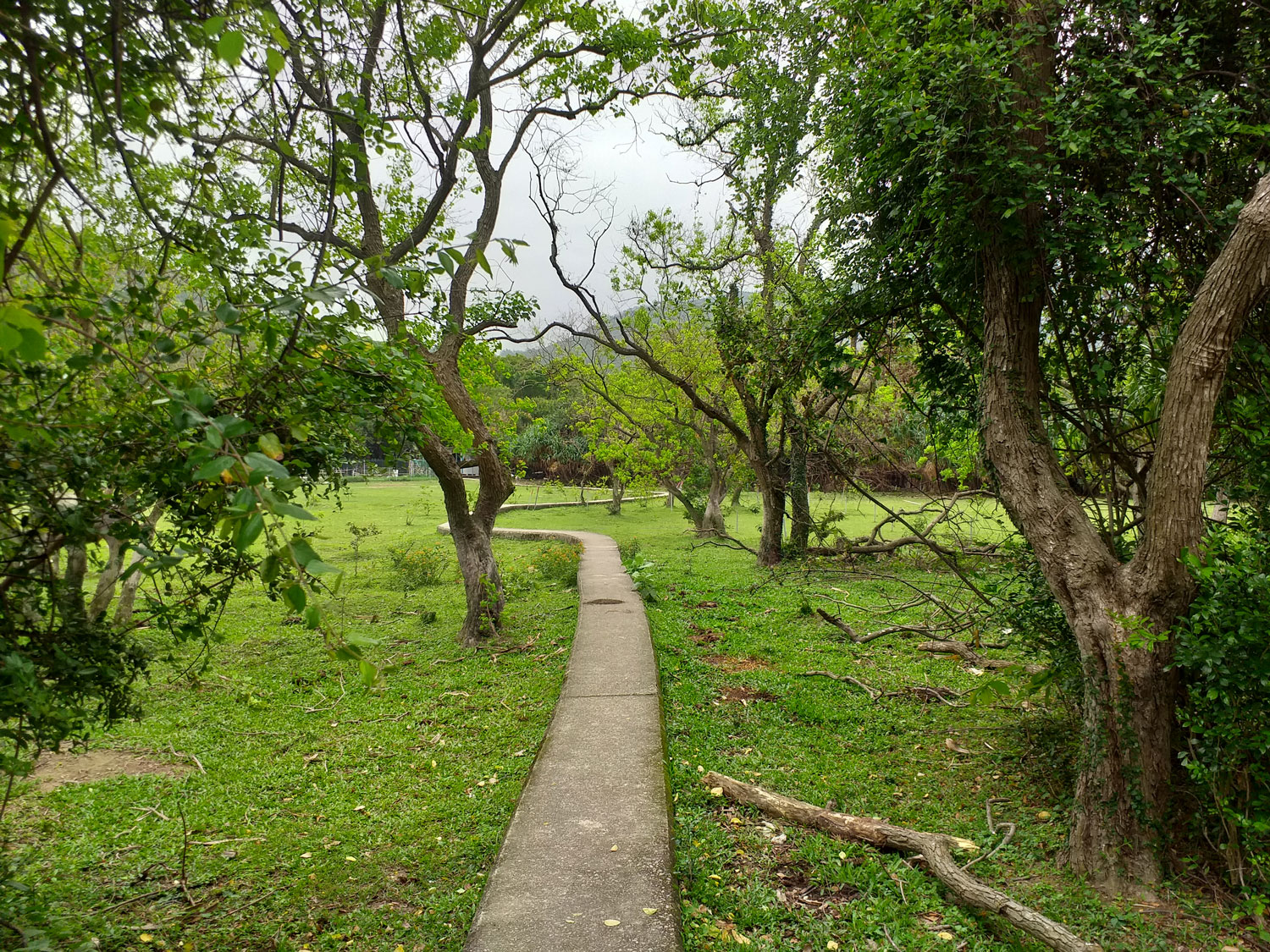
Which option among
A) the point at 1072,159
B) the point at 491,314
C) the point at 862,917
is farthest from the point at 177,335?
the point at 491,314

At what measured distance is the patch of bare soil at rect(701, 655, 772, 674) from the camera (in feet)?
21.1

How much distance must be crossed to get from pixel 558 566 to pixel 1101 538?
9265mm

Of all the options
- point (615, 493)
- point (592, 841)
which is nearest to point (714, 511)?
point (615, 493)

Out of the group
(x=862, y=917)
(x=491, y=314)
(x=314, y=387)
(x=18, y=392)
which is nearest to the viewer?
(x=18, y=392)

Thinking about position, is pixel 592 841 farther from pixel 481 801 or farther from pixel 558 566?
pixel 558 566

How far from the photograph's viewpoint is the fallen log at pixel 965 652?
5641 mm

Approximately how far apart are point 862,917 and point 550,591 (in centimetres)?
822

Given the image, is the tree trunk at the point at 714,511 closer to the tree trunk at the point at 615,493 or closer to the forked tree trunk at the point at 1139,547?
the tree trunk at the point at 615,493

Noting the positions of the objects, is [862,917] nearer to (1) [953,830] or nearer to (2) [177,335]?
(1) [953,830]

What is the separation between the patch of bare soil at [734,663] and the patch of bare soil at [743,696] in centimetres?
54

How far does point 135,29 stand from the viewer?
5.50 feet

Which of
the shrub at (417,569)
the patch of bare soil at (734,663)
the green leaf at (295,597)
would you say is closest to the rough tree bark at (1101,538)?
the green leaf at (295,597)

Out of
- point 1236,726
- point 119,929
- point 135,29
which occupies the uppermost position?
point 135,29

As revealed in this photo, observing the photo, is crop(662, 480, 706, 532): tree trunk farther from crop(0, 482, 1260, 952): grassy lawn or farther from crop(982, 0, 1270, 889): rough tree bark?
crop(982, 0, 1270, 889): rough tree bark
